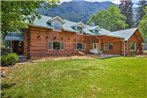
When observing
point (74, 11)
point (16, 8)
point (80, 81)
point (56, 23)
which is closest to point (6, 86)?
point (80, 81)

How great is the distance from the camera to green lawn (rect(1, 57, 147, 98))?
980 centimetres

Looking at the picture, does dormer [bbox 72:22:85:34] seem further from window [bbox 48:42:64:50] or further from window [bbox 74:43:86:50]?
window [bbox 48:42:64:50]

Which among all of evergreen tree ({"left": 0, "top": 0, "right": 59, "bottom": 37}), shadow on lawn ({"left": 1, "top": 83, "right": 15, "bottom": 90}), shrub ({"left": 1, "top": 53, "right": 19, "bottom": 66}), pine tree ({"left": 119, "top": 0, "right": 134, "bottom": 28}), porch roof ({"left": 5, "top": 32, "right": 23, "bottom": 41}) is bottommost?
shadow on lawn ({"left": 1, "top": 83, "right": 15, "bottom": 90})

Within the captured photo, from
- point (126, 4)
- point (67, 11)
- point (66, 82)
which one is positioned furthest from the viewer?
point (67, 11)

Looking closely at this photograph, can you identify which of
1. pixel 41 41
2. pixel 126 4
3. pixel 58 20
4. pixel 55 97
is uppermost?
pixel 126 4

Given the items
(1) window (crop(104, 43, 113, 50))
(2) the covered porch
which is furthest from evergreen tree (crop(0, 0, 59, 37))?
(1) window (crop(104, 43, 113, 50))

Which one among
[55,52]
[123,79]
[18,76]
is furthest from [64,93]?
[55,52]

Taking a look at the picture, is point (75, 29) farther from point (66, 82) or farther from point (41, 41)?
point (66, 82)

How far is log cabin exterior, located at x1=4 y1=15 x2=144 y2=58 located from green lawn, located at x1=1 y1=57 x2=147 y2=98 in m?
10.2

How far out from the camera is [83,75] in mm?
11828

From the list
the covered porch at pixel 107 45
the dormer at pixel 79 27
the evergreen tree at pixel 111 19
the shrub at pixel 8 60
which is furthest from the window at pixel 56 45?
the evergreen tree at pixel 111 19

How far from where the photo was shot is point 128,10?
216 feet

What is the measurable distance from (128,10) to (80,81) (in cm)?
5833

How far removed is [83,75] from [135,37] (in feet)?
85.9
